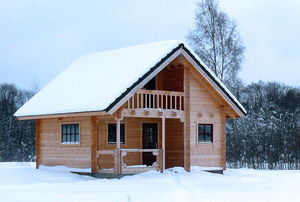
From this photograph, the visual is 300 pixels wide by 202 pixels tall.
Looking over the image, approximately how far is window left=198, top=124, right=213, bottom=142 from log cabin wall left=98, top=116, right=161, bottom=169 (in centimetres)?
182

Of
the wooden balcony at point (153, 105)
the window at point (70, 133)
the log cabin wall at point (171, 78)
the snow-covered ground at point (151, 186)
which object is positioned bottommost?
the snow-covered ground at point (151, 186)

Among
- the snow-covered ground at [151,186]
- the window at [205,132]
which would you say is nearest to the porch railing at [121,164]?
the snow-covered ground at [151,186]

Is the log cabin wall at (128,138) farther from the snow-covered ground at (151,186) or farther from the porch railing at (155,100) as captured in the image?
the snow-covered ground at (151,186)

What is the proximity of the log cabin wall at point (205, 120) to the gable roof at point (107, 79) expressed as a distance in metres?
0.73

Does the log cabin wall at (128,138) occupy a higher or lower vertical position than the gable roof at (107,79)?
lower

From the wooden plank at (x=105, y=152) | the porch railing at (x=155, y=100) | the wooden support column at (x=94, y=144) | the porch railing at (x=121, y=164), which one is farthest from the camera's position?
the wooden support column at (x=94, y=144)

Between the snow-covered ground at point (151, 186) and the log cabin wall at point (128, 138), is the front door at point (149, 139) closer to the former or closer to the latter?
the log cabin wall at point (128, 138)

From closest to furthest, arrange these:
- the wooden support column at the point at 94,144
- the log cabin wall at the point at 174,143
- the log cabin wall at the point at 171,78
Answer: the wooden support column at the point at 94,144 → the log cabin wall at the point at 171,78 → the log cabin wall at the point at 174,143

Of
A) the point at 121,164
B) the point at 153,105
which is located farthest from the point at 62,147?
the point at 153,105

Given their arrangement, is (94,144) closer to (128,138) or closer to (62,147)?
(128,138)

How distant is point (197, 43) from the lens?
3938 centimetres

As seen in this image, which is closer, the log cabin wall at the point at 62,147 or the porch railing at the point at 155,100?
the porch railing at the point at 155,100

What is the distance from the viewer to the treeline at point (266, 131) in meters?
34.5

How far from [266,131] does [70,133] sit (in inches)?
714
